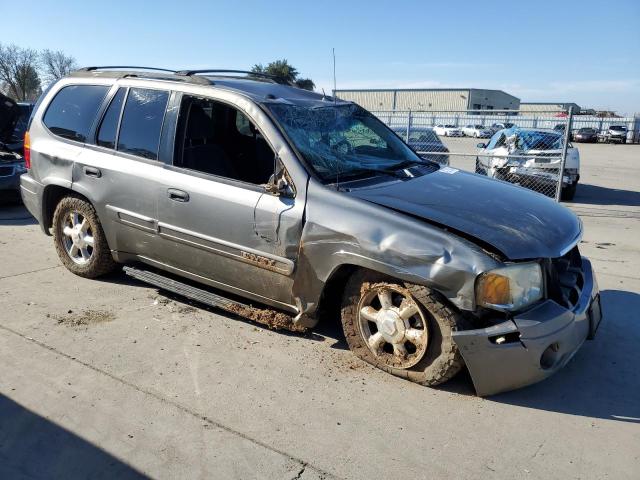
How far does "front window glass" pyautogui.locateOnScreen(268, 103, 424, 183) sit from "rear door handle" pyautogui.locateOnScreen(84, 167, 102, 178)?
1.78 meters

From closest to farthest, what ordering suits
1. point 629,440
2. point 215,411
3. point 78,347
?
1. point 629,440
2. point 215,411
3. point 78,347

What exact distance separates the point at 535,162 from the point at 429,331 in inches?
354

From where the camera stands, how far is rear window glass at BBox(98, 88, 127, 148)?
189 inches

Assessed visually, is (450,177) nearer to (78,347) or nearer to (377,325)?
(377,325)

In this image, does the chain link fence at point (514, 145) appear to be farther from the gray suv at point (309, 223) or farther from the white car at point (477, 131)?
the gray suv at point (309, 223)

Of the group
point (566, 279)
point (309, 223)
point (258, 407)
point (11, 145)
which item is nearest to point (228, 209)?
point (309, 223)

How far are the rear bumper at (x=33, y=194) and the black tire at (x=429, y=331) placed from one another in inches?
137

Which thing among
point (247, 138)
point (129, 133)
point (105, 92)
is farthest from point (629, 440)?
point (105, 92)

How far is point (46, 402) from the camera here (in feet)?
10.6

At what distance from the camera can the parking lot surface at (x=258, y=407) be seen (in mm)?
2771

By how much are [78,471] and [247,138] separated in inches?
119

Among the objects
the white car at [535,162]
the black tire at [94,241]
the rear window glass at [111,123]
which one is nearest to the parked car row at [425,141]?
the white car at [535,162]

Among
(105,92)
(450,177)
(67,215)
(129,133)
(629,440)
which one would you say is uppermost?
(105,92)

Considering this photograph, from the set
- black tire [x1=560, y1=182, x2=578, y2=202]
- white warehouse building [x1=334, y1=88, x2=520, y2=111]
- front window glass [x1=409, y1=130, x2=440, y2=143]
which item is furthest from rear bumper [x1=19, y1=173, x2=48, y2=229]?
black tire [x1=560, y1=182, x2=578, y2=202]
